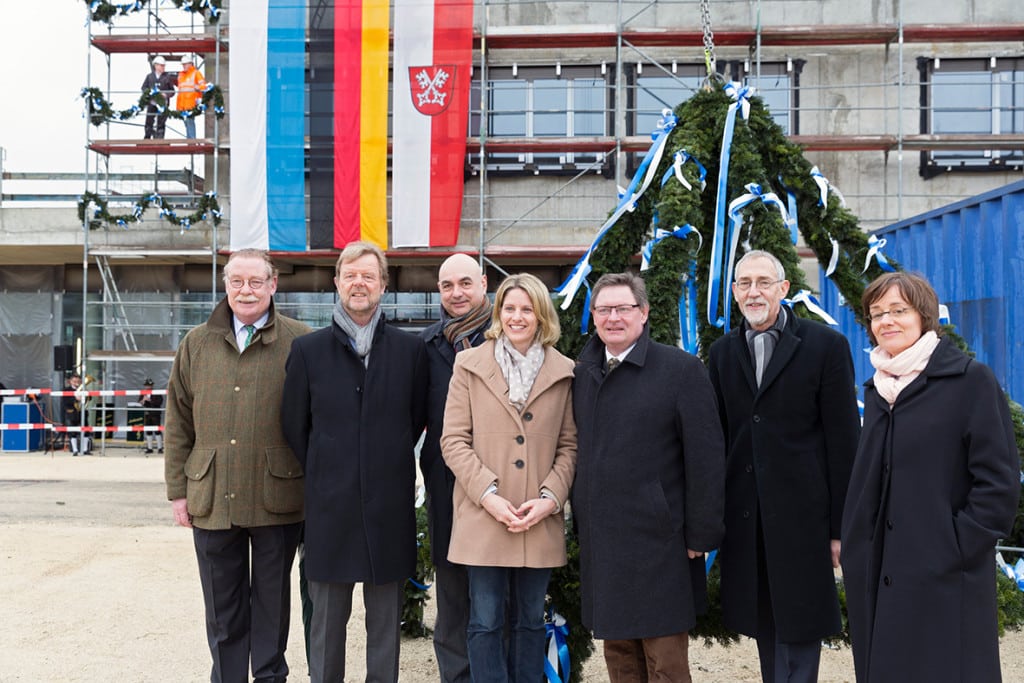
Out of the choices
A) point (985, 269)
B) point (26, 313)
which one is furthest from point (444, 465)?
point (26, 313)

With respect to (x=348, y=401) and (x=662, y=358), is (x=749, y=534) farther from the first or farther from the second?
(x=348, y=401)

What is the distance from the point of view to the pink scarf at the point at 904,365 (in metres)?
2.60

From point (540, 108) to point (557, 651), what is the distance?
1227 cm

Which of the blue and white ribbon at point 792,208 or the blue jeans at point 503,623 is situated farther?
the blue and white ribbon at point 792,208

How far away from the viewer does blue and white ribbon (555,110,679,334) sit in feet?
13.0

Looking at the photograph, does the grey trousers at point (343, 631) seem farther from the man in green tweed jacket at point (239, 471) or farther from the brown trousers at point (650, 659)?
the brown trousers at point (650, 659)

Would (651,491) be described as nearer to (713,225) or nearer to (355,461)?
(355,461)

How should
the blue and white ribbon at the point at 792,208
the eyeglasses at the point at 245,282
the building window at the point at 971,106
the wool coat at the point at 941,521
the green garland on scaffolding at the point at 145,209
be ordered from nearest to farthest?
the wool coat at the point at 941,521 → the eyeglasses at the point at 245,282 → the blue and white ribbon at the point at 792,208 → the green garland on scaffolding at the point at 145,209 → the building window at the point at 971,106

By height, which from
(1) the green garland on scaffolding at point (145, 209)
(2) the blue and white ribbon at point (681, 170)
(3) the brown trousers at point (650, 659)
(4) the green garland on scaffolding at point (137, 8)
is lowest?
(3) the brown trousers at point (650, 659)

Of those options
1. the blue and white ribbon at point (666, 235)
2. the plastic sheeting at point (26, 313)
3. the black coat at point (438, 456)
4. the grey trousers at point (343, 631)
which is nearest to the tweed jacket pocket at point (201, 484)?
the grey trousers at point (343, 631)

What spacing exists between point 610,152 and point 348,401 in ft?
37.6

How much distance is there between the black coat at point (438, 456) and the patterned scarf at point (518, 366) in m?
0.28

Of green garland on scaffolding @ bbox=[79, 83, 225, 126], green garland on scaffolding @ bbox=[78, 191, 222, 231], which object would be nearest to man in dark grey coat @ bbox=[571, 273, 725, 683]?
green garland on scaffolding @ bbox=[78, 191, 222, 231]

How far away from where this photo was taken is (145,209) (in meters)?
Answer: 14.4
